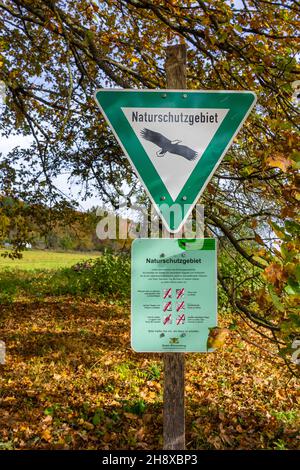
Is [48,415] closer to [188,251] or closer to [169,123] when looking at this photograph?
[188,251]

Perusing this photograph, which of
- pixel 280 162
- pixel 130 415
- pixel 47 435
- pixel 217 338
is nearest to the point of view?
pixel 217 338

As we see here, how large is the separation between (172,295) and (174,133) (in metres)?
0.81

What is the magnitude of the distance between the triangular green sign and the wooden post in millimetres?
232

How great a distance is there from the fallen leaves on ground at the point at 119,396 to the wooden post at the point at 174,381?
89 centimetres

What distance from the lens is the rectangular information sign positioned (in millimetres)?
2357

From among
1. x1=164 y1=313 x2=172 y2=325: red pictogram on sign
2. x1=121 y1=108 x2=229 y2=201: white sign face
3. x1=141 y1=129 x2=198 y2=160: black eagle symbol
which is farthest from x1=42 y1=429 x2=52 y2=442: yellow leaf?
x1=141 y1=129 x2=198 y2=160: black eagle symbol

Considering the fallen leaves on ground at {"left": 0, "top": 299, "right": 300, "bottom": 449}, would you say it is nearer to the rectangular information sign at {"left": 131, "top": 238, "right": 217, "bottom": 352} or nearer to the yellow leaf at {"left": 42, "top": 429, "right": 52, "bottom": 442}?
the yellow leaf at {"left": 42, "top": 429, "right": 52, "bottom": 442}

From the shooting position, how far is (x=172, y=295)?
7.73 ft

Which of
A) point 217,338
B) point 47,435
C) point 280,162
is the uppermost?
point 280,162

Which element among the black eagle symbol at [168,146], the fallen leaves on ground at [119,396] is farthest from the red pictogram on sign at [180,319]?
the fallen leaves on ground at [119,396]

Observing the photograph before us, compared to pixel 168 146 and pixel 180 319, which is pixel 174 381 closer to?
pixel 180 319

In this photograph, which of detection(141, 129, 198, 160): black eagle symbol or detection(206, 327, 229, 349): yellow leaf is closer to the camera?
detection(206, 327, 229, 349): yellow leaf

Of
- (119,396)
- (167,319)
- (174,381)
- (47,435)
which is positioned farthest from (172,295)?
(119,396)
